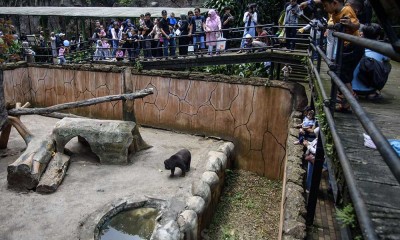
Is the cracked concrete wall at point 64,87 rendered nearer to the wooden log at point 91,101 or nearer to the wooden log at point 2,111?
the wooden log at point 91,101

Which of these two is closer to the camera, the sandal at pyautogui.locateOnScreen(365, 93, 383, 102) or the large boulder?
the sandal at pyautogui.locateOnScreen(365, 93, 383, 102)

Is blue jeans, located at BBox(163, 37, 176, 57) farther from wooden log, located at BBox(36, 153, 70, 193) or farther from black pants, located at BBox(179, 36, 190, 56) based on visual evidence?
wooden log, located at BBox(36, 153, 70, 193)

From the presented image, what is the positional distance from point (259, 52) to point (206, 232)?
4.67 metres

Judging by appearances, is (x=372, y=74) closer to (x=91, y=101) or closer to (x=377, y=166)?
(x=377, y=166)

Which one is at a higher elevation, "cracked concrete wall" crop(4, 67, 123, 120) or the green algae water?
"cracked concrete wall" crop(4, 67, 123, 120)

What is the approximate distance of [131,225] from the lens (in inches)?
238

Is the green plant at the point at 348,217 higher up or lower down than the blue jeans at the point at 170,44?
lower down

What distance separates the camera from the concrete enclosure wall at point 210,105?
849cm

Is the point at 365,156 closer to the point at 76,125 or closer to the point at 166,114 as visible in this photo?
the point at 76,125

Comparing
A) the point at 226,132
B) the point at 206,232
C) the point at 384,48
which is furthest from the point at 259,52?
the point at 384,48

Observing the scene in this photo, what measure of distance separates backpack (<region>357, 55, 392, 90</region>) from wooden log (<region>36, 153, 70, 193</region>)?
243 inches

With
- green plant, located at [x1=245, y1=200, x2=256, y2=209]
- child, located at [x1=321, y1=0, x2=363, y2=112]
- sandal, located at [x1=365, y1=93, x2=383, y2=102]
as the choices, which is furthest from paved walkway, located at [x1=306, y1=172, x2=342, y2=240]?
child, located at [x1=321, y1=0, x2=363, y2=112]

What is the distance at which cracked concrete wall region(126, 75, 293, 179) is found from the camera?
8500mm

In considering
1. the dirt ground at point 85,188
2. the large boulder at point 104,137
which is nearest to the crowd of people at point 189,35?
the dirt ground at point 85,188
